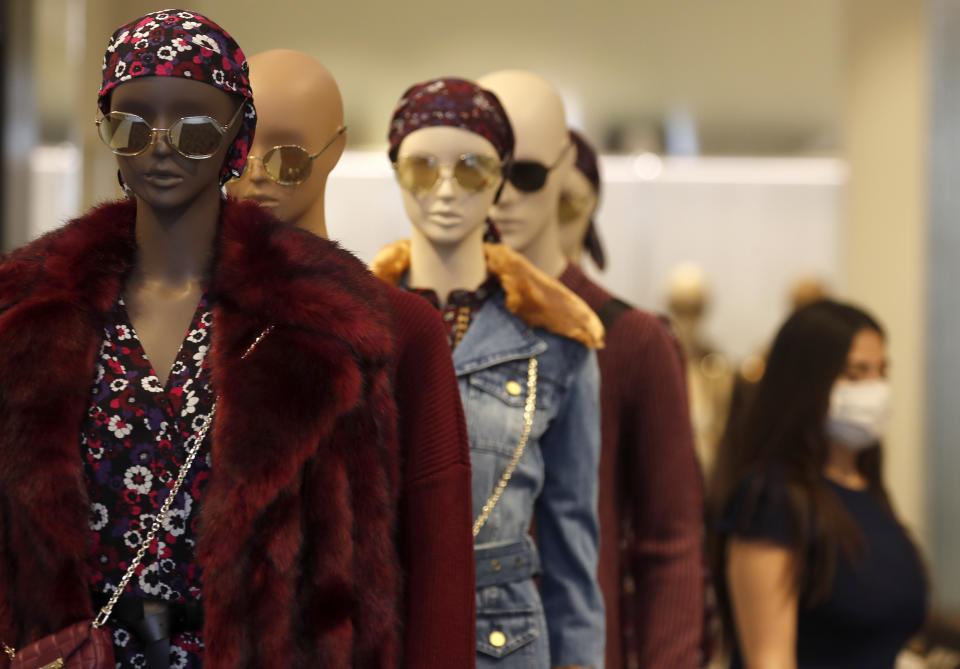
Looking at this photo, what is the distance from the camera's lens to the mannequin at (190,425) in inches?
65.9

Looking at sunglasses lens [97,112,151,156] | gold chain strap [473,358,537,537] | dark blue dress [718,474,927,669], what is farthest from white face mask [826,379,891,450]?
sunglasses lens [97,112,151,156]

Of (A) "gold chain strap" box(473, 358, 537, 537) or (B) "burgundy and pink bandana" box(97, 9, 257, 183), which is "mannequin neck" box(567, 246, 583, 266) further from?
(B) "burgundy and pink bandana" box(97, 9, 257, 183)

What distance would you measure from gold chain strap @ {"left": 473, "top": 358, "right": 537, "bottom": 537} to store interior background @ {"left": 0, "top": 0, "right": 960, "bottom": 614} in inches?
30.0

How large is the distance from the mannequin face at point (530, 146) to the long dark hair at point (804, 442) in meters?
0.95

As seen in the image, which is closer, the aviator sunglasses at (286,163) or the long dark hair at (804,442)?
the aviator sunglasses at (286,163)

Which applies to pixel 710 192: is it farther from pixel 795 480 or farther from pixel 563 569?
pixel 563 569

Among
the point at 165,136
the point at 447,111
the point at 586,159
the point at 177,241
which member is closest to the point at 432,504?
the point at 177,241

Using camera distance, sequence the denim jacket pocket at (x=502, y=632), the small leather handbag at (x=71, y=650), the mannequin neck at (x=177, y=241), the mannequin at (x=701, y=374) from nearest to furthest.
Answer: the small leather handbag at (x=71, y=650)
the mannequin neck at (x=177, y=241)
the denim jacket pocket at (x=502, y=632)
the mannequin at (x=701, y=374)

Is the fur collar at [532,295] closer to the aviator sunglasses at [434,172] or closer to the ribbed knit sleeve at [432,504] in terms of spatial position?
the aviator sunglasses at [434,172]

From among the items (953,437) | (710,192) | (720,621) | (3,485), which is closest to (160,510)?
(3,485)

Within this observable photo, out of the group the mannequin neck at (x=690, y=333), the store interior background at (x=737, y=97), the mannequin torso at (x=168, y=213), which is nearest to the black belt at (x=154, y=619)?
the mannequin torso at (x=168, y=213)

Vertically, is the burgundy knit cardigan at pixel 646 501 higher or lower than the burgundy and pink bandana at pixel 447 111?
lower

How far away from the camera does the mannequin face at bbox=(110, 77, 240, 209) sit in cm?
171

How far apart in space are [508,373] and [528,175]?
0.63 meters
